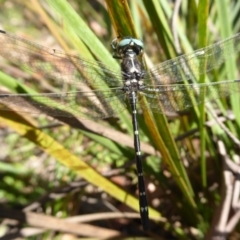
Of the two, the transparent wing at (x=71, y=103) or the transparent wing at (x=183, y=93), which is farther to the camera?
the transparent wing at (x=183, y=93)

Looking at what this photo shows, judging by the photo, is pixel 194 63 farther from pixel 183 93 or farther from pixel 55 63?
pixel 55 63

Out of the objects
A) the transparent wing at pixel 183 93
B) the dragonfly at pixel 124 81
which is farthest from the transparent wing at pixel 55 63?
the transparent wing at pixel 183 93

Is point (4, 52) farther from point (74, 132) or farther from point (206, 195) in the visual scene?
point (206, 195)

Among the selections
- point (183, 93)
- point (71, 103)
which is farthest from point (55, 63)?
point (183, 93)

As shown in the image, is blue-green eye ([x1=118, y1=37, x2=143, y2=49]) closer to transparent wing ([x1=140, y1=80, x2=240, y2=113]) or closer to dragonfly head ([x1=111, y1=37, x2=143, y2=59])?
dragonfly head ([x1=111, y1=37, x2=143, y2=59])

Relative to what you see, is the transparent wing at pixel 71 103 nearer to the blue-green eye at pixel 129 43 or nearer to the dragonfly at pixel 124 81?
the dragonfly at pixel 124 81

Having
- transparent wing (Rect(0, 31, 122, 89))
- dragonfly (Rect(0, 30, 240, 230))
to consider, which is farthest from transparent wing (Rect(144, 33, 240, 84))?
transparent wing (Rect(0, 31, 122, 89))

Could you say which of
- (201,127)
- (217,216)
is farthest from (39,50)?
(217,216)
